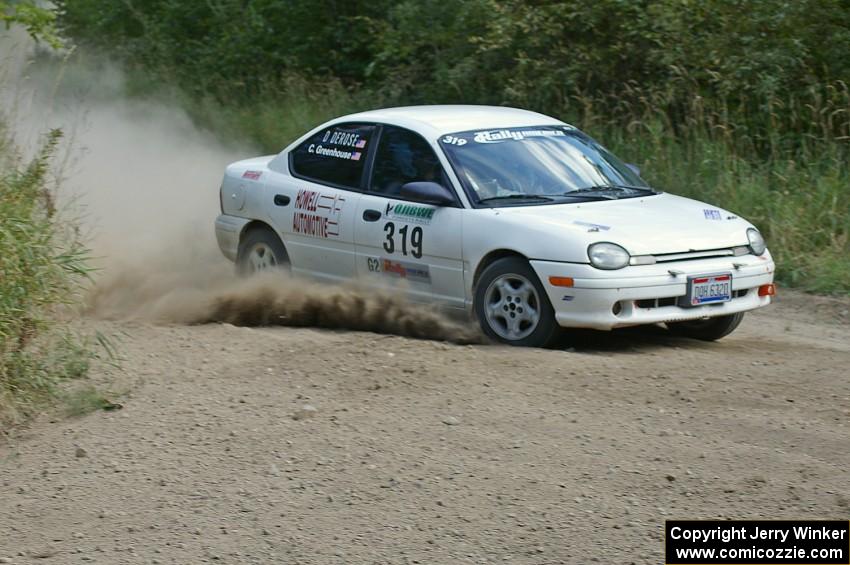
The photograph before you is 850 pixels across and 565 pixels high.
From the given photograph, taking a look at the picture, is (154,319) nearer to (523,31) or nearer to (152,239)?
(152,239)

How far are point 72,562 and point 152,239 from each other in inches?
327

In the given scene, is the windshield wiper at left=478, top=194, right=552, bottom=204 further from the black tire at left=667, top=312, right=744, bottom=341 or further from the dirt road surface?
the black tire at left=667, top=312, right=744, bottom=341

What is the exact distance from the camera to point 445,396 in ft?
22.0

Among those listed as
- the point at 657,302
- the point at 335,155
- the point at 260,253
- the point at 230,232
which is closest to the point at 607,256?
the point at 657,302

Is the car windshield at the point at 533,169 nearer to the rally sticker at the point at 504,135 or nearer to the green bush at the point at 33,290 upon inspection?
Answer: the rally sticker at the point at 504,135

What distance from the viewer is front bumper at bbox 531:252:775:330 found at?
7559 mm

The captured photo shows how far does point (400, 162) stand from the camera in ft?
29.6

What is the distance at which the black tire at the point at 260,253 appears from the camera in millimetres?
9820

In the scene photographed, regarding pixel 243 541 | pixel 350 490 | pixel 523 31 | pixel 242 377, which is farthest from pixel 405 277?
pixel 523 31

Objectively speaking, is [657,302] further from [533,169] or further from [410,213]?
Result: [410,213]

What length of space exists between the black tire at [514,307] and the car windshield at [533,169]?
0.57m

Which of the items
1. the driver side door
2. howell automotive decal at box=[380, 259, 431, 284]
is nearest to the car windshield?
the driver side door

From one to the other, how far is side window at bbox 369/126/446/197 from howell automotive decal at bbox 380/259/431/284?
505 millimetres

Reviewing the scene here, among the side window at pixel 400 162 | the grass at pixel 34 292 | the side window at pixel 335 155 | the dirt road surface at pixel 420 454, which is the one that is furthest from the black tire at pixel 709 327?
the grass at pixel 34 292
